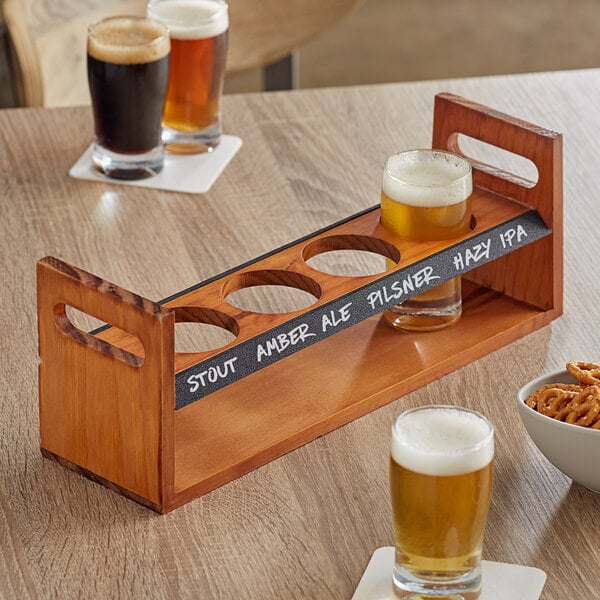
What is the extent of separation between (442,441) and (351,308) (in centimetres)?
27

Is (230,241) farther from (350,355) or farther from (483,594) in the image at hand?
(483,594)

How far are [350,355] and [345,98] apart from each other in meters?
0.74

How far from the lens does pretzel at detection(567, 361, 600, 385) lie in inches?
43.1

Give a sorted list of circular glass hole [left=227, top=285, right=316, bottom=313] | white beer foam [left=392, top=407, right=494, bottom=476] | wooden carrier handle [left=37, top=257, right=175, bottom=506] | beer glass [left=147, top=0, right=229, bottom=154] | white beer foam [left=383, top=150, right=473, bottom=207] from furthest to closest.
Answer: beer glass [left=147, top=0, right=229, bottom=154], circular glass hole [left=227, top=285, right=316, bottom=313], white beer foam [left=383, top=150, right=473, bottom=207], wooden carrier handle [left=37, top=257, right=175, bottom=506], white beer foam [left=392, top=407, right=494, bottom=476]

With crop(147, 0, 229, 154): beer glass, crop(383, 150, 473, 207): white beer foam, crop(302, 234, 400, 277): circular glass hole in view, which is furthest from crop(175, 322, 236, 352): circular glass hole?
crop(147, 0, 229, 154): beer glass

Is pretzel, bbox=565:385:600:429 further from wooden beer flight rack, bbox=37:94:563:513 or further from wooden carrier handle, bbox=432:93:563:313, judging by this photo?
wooden carrier handle, bbox=432:93:563:313

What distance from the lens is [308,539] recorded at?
3.50 ft

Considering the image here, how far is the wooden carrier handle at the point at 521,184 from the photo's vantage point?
1355 millimetres

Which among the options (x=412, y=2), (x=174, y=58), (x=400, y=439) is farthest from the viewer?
(x=412, y=2)

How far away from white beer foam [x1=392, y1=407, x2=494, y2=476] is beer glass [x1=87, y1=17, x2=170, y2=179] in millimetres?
788

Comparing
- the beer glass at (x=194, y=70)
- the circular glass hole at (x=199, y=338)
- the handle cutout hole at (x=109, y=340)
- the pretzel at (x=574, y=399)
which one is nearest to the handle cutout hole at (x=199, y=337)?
the circular glass hole at (x=199, y=338)

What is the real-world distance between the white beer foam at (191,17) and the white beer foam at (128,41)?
0.17ft

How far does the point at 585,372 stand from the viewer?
1103 millimetres

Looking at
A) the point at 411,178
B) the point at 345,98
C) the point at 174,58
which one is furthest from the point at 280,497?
the point at 345,98
